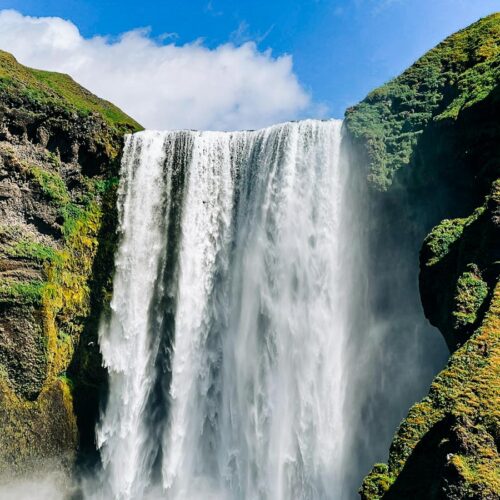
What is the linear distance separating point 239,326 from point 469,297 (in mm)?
11180

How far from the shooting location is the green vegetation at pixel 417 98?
832 inches

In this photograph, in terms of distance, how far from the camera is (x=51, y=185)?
79.2 ft

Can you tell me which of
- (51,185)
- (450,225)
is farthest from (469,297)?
(51,185)

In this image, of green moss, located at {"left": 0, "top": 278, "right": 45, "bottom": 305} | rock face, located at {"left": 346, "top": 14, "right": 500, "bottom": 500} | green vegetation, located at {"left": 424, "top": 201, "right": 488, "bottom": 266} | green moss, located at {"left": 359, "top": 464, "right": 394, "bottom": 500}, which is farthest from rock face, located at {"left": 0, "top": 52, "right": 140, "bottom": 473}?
green moss, located at {"left": 359, "top": 464, "right": 394, "bottom": 500}

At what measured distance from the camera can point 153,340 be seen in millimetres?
23719

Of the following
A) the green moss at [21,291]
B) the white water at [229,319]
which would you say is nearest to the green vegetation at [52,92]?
the white water at [229,319]

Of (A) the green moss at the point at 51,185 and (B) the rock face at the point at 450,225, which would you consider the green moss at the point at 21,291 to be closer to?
(A) the green moss at the point at 51,185

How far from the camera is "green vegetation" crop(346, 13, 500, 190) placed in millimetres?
21125

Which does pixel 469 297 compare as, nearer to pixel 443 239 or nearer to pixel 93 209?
pixel 443 239

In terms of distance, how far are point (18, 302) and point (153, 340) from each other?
575 cm

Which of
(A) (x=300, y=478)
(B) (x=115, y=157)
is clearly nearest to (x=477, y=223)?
(A) (x=300, y=478)

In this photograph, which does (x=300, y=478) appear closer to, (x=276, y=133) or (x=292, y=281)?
(x=292, y=281)

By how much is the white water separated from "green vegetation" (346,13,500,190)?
1.59m

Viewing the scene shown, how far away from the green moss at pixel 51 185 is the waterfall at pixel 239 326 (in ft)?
9.15
